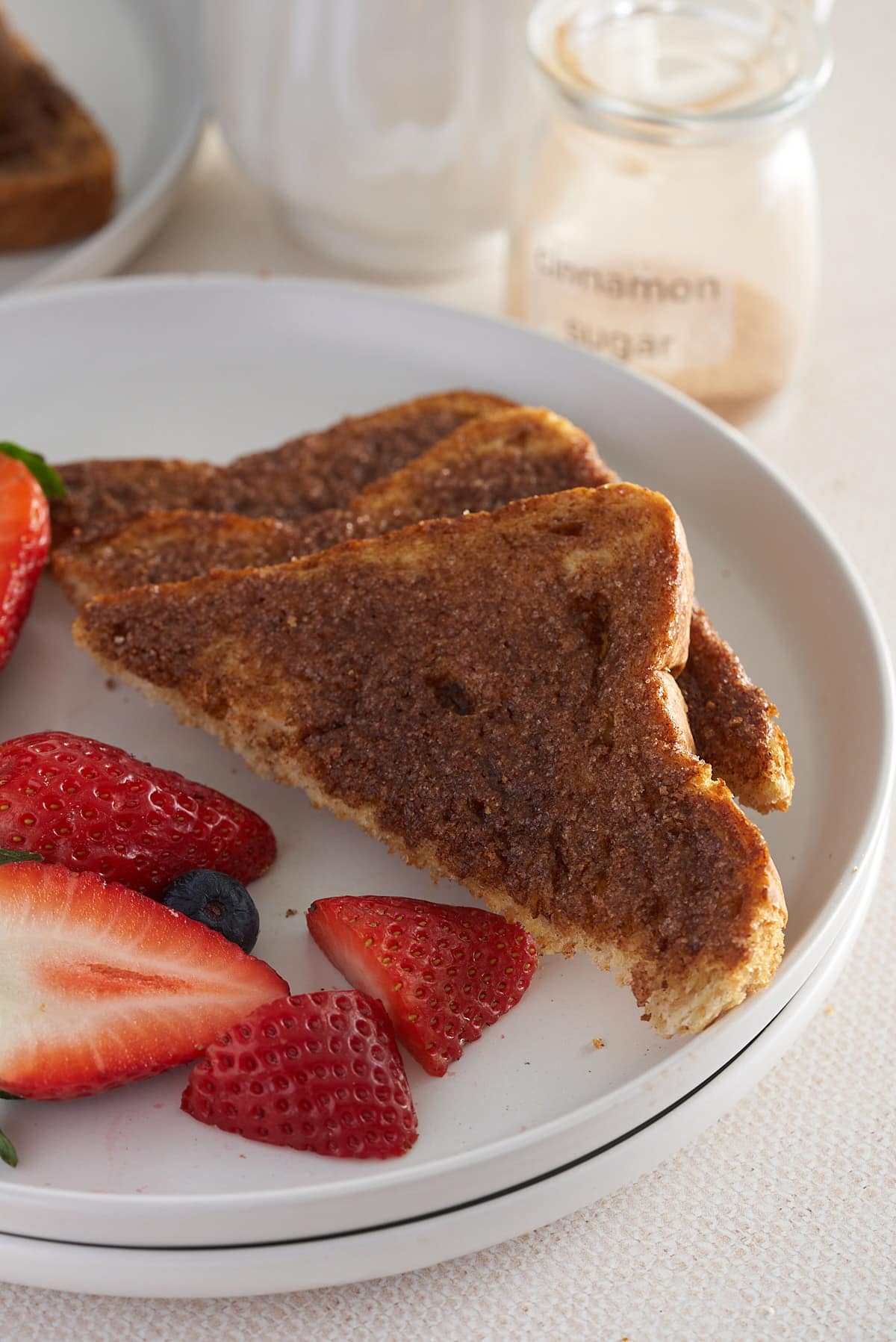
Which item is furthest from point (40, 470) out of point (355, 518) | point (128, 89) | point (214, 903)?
point (128, 89)

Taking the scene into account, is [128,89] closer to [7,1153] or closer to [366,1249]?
[7,1153]

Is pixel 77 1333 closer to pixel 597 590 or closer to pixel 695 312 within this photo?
pixel 597 590

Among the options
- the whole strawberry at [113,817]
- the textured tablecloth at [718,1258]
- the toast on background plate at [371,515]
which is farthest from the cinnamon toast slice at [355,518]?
the textured tablecloth at [718,1258]

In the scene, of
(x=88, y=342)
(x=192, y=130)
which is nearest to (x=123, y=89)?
(x=192, y=130)

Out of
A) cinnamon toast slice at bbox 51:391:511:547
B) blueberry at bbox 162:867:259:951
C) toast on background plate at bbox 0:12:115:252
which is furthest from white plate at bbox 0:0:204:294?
A: blueberry at bbox 162:867:259:951

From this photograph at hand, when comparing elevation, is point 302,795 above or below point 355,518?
below

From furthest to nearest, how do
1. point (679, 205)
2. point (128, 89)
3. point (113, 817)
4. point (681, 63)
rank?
point (128, 89) → point (681, 63) → point (679, 205) → point (113, 817)

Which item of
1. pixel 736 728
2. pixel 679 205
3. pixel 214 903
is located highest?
pixel 679 205
